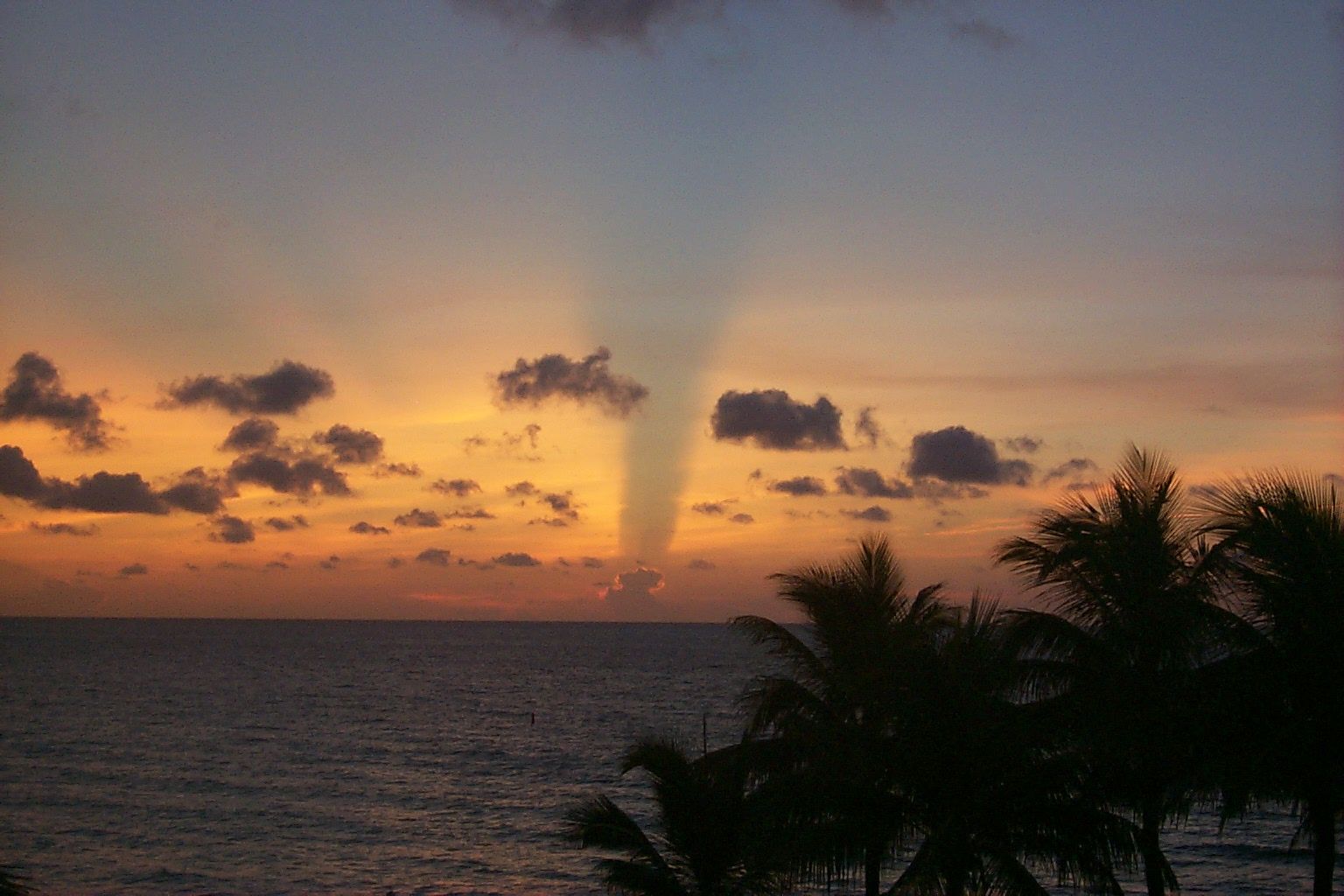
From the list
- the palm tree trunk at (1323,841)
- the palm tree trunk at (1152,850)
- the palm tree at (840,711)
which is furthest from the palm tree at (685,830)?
the palm tree trunk at (1323,841)

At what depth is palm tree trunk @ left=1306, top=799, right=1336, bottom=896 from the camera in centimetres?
1444

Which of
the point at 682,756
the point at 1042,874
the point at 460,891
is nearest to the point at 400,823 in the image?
the point at 460,891

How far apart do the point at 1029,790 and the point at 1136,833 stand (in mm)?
1654

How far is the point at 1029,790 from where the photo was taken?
15.7m

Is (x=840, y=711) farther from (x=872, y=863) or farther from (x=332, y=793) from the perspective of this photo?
(x=332, y=793)

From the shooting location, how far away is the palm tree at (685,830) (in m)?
19.7

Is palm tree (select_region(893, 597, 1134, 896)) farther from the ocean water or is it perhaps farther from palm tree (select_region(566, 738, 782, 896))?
the ocean water

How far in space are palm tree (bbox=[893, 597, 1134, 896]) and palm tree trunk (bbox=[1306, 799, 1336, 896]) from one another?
228cm

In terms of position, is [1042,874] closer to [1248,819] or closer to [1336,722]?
[1248,819]

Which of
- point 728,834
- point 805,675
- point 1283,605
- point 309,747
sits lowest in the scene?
point 309,747

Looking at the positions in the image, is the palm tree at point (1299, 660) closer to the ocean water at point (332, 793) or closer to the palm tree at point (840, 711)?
the palm tree at point (840, 711)

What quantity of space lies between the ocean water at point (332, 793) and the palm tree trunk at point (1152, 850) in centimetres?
746

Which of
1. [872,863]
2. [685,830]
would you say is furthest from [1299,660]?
[685,830]

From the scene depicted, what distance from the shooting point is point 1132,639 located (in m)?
16.4
